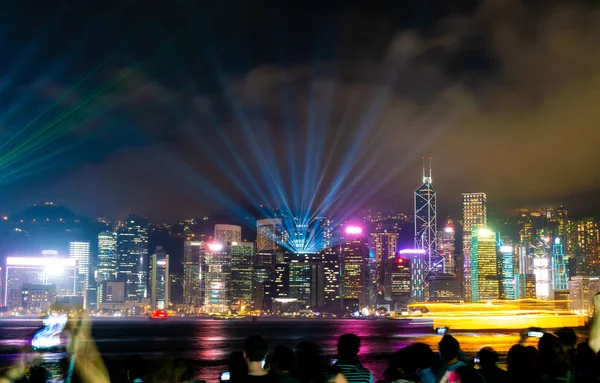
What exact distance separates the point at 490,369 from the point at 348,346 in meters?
2.50

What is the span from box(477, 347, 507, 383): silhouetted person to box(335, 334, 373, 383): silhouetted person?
6.22 ft

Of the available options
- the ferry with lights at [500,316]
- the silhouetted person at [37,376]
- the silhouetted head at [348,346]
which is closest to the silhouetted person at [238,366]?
the silhouetted head at [348,346]

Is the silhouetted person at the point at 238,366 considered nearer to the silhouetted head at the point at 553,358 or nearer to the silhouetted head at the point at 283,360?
the silhouetted head at the point at 283,360

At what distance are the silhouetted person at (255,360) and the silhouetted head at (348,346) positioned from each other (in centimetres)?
144

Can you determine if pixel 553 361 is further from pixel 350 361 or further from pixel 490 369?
pixel 350 361

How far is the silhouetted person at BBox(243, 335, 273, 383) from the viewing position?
895 centimetres

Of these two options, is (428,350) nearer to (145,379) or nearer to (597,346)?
(597,346)

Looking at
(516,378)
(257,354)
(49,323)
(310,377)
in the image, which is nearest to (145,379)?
(257,354)

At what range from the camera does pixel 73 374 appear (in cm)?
5253

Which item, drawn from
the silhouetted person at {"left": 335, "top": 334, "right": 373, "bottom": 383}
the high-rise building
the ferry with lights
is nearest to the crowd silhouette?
the silhouetted person at {"left": 335, "top": 334, "right": 373, "bottom": 383}

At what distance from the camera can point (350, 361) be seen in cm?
1053

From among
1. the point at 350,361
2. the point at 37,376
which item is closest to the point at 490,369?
the point at 350,361

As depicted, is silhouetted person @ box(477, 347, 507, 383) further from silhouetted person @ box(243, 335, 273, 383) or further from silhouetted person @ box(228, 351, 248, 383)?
silhouetted person @ box(243, 335, 273, 383)

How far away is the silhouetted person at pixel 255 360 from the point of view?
8953 millimetres
